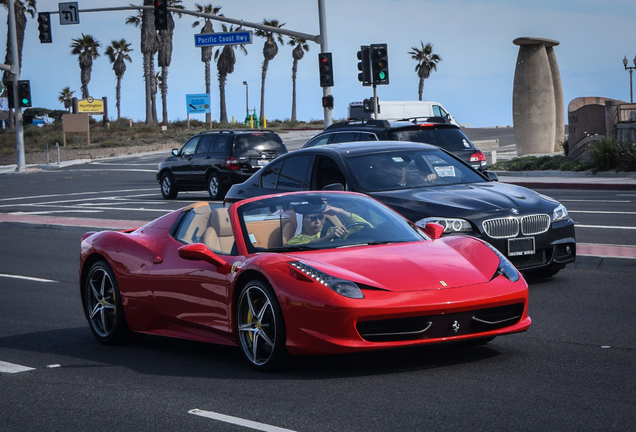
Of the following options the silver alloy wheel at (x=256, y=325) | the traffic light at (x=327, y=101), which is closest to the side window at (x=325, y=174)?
the silver alloy wheel at (x=256, y=325)

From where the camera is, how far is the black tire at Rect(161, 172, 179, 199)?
2702 cm

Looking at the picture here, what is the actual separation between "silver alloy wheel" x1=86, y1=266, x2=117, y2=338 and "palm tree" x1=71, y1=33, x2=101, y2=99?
102m

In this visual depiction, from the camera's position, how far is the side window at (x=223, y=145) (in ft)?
85.6

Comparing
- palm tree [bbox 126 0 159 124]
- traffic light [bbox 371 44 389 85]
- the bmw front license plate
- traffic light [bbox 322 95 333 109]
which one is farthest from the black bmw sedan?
palm tree [bbox 126 0 159 124]

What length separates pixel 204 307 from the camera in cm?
698

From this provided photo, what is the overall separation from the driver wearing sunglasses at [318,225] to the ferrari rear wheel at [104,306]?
68.1 inches

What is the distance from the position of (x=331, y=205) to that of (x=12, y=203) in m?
22.2

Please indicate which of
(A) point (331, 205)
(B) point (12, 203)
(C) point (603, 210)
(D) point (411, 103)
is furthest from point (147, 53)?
(A) point (331, 205)

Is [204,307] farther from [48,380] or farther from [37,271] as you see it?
[37,271]

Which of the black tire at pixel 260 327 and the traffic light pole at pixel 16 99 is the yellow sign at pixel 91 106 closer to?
the traffic light pole at pixel 16 99

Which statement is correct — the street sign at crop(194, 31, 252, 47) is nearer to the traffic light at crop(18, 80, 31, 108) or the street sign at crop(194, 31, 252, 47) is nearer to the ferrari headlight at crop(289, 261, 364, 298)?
the traffic light at crop(18, 80, 31, 108)

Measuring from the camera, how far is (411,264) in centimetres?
644

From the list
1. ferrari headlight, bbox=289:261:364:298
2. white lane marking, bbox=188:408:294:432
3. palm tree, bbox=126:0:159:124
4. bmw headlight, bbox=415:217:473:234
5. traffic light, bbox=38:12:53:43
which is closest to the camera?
white lane marking, bbox=188:408:294:432

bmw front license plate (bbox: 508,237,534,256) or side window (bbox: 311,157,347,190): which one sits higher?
side window (bbox: 311,157,347,190)
